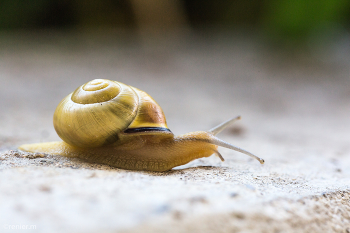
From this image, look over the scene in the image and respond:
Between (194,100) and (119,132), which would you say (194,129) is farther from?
(119,132)

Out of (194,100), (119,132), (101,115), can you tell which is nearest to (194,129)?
(194,100)

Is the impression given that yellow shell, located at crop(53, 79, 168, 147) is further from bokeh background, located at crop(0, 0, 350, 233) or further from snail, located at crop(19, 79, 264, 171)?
bokeh background, located at crop(0, 0, 350, 233)

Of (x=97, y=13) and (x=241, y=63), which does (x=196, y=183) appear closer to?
(x=241, y=63)

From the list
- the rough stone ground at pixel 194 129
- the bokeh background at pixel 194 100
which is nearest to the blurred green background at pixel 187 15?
the bokeh background at pixel 194 100

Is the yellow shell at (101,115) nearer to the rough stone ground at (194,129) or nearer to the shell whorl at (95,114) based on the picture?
the shell whorl at (95,114)

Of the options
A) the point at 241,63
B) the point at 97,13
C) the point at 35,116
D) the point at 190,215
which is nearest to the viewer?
the point at 190,215

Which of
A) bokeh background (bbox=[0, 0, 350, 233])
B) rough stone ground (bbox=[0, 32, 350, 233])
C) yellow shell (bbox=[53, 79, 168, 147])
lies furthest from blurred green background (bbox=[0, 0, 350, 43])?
yellow shell (bbox=[53, 79, 168, 147])

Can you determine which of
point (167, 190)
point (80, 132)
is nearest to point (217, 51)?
point (80, 132)
